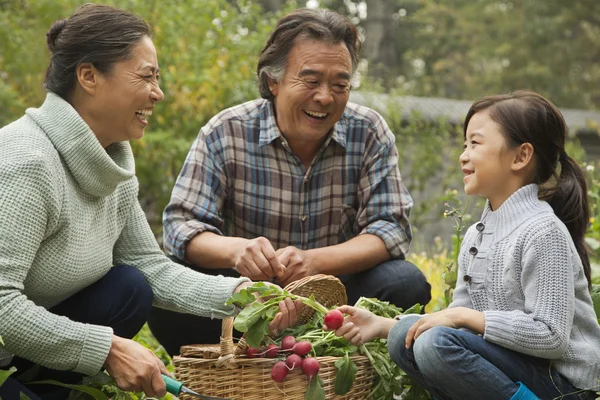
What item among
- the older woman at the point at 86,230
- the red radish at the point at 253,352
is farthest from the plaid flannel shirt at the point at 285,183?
the red radish at the point at 253,352

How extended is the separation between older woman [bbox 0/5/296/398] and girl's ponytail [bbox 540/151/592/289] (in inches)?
34.9

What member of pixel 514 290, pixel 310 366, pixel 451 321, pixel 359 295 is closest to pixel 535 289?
pixel 514 290

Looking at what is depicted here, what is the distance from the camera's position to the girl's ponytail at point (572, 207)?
2785 mm

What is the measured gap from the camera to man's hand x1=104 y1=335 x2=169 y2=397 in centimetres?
247

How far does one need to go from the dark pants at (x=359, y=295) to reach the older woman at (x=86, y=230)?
0.47 metres

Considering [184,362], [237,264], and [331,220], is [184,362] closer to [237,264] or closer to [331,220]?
[237,264]

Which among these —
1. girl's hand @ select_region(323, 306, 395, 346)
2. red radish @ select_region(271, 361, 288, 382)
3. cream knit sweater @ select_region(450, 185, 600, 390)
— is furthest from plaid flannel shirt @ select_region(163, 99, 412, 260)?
red radish @ select_region(271, 361, 288, 382)

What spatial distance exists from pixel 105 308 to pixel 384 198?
4.10 feet

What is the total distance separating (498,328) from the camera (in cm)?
258

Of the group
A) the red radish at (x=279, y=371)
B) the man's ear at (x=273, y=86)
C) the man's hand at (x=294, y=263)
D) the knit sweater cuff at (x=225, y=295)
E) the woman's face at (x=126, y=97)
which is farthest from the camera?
the man's ear at (x=273, y=86)

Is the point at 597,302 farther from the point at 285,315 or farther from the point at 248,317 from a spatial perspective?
the point at 248,317

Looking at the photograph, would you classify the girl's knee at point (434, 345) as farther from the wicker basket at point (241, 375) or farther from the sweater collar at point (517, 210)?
the sweater collar at point (517, 210)

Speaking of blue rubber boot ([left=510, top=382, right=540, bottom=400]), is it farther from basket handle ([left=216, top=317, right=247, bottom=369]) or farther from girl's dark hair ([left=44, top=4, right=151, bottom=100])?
girl's dark hair ([left=44, top=4, right=151, bottom=100])

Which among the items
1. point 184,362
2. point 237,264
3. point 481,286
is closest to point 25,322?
point 184,362
